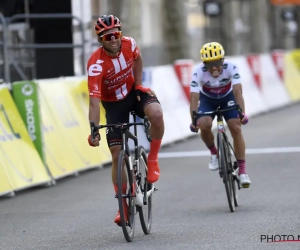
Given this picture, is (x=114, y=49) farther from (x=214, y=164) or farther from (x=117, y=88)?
(x=214, y=164)

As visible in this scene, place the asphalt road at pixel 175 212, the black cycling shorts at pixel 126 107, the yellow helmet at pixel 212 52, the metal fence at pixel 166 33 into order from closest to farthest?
the asphalt road at pixel 175 212 < the black cycling shorts at pixel 126 107 < the yellow helmet at pixel 212 52 < the metal fence at pixel 166 33

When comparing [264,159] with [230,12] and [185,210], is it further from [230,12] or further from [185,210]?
[230,12]

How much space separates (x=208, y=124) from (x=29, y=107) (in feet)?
11.3

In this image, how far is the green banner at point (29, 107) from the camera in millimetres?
13758

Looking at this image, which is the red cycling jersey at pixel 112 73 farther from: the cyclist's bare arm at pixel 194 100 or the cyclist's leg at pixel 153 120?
the cyclist's bare arm at pixel 194 100

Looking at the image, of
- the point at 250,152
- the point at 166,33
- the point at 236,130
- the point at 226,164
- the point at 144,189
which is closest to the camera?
the point at 144,189

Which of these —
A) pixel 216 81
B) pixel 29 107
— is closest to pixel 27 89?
pixel 29 107

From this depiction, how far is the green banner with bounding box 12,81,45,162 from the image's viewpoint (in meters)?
13.8

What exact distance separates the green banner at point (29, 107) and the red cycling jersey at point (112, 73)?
4585 millimetres

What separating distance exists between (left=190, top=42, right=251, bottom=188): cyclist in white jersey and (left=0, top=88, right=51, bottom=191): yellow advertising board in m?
2.69

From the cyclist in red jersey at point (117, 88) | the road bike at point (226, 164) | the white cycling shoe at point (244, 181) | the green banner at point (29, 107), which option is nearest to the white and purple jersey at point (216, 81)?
the road bike at point (226, 164)

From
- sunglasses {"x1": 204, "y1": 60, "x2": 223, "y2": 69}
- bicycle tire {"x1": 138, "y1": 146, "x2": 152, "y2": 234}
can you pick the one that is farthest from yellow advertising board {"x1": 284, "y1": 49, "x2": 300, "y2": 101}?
bicycle tire {"x1": 138, "y1": 146, "x2": 152, "y2": 234}

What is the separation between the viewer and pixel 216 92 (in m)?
11.4

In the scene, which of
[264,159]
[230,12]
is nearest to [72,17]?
[264,159]
